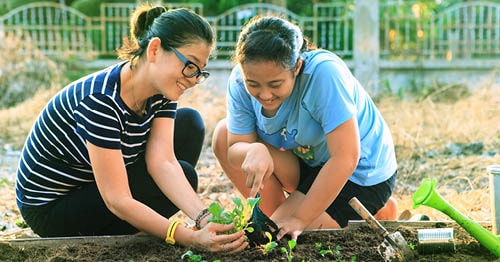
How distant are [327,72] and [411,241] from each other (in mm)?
730

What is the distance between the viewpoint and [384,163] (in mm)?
3252

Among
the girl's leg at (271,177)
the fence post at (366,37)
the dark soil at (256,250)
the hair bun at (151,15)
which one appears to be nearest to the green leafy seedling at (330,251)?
the dark soil at (256,250)

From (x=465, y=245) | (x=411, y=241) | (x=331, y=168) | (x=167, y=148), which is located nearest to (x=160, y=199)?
(x=167, y=148)

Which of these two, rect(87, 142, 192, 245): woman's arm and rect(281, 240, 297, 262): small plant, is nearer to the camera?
rect(281, 240, 297, 262): small plant

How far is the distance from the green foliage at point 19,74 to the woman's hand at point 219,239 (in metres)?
7.21

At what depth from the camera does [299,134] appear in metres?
3.00

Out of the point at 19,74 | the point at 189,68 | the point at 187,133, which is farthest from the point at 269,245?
the point at 19,74

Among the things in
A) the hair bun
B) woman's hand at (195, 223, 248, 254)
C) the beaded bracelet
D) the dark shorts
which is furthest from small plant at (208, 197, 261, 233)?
the hair bun

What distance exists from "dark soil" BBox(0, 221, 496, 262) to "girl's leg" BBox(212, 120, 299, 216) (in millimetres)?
439

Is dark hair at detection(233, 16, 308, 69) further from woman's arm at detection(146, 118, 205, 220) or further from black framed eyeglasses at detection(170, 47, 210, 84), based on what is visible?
woman's arm at detection(146, 118, 205, 220)

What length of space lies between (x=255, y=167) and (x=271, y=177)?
58cm

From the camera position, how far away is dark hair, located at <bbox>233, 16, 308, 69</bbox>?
266 centimetres

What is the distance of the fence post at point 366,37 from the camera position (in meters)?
10.6

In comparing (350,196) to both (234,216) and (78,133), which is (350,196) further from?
(78,133)
